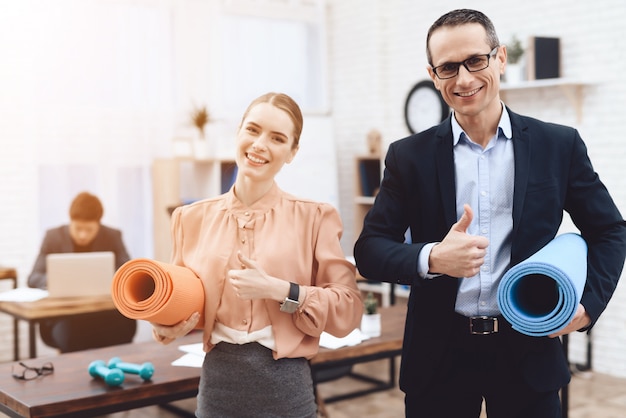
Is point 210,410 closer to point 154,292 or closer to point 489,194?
point 154,292

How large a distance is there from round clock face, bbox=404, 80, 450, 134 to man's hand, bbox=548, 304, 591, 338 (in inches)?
178

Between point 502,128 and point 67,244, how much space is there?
3.71 meters

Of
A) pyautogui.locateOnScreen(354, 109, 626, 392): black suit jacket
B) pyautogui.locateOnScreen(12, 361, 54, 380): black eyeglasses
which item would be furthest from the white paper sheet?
pyautogui.locateOnScreen(354, 109, 626, 392): black suit jacket

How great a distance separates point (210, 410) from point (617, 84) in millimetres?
4059

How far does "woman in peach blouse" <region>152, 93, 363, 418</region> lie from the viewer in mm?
1766

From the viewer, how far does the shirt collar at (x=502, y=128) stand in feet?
5.57

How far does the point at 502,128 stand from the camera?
5.57 feet

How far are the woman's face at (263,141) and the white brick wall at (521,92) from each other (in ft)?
12.4

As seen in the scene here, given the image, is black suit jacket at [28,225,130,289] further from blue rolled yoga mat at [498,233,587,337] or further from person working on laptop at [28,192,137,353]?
blue rolled yoga mat at [498,233,587,337]

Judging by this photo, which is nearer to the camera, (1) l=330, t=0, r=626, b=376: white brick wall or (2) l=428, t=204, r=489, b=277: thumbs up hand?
(2) l=428, t=204, r=489, b=277: thumbs up hand

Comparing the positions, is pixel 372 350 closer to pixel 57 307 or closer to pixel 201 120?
pixel 57 307

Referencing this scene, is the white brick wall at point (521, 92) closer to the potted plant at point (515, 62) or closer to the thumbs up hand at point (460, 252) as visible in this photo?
the potted plant at point (515, 62)

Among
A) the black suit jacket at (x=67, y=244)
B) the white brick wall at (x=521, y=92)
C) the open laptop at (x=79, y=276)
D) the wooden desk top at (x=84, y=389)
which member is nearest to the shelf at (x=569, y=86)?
the white brick wall at (x=521, y=92)

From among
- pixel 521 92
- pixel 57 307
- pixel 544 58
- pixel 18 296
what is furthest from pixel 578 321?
pixel 521 92
